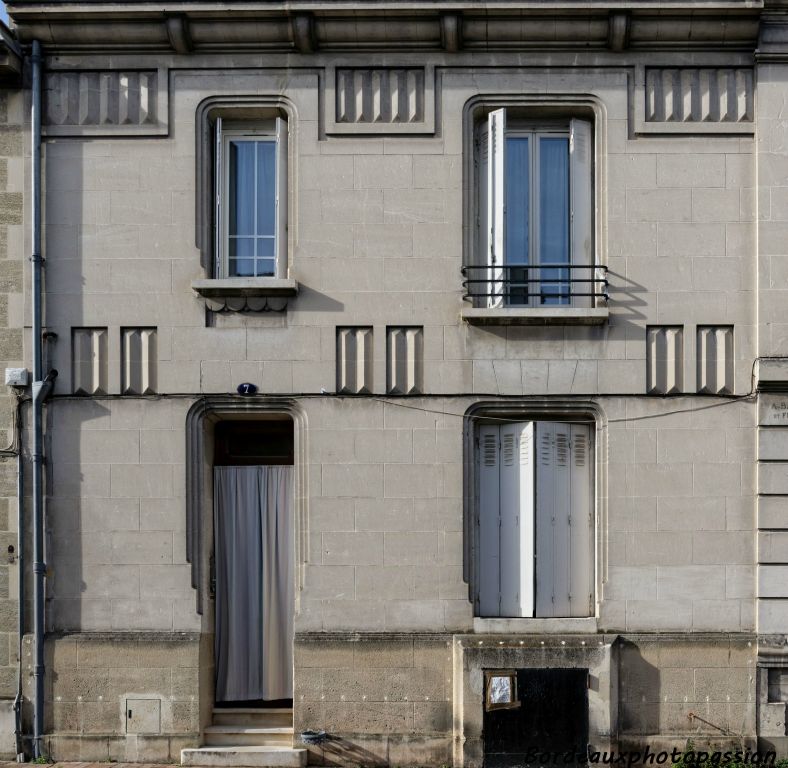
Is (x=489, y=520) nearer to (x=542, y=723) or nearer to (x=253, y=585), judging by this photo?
(x=542, y=723)

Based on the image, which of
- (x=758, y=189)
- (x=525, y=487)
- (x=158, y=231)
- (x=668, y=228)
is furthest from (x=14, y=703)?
(x=758, y=189)

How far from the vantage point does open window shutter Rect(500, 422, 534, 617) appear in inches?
420

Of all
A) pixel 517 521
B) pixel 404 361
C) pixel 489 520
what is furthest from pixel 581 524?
pixel 404 361

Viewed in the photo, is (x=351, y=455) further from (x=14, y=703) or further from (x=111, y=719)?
(x=14, y=703)

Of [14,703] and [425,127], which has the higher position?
[425,127]

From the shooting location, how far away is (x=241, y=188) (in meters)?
11.1

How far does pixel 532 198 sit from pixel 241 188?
3345mm

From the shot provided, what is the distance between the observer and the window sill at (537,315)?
411 inches

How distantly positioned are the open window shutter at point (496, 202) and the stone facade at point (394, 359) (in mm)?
229

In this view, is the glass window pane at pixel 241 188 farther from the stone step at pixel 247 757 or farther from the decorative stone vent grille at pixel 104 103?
the stone step at pixel 247 757

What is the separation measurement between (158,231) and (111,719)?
5.35 meters

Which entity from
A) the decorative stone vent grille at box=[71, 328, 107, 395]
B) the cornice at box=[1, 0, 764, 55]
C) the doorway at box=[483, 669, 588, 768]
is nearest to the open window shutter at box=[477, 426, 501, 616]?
the doorway at box=[483, 669, 588, 768]

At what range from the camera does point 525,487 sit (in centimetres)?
1073

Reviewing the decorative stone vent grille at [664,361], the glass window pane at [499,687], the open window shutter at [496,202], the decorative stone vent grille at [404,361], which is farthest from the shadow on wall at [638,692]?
the open window shutter at [496,202]
